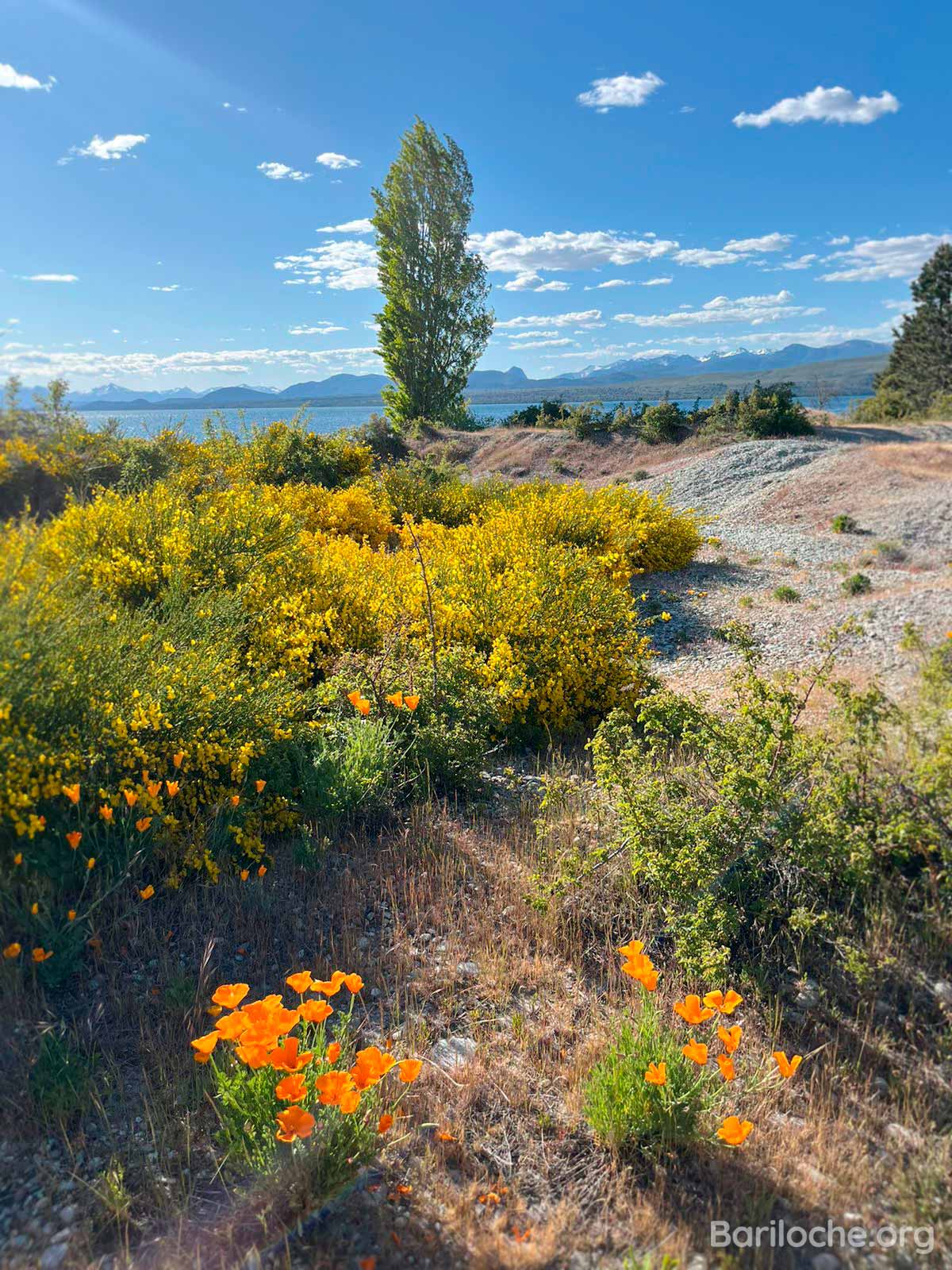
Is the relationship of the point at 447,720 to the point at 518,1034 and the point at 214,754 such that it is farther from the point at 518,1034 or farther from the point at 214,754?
the point at 518,1034

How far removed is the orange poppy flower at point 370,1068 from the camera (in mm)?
1494

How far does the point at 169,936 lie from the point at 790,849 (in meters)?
2.19

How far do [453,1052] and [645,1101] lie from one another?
0.61 meters

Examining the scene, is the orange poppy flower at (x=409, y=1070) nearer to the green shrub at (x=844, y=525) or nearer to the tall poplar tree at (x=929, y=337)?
the green shrub at (x=844, y=525)

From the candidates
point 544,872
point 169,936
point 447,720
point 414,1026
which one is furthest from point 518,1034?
point 447,720

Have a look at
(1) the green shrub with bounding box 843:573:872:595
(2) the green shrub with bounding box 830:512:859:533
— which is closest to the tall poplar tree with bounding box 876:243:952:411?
(2) the green shrub with bounding box 830:512:859:533

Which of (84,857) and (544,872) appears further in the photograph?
(544,872)

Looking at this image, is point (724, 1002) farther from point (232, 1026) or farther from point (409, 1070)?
point (232, 1026)

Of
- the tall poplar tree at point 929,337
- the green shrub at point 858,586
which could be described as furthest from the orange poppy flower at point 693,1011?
the tall poplar tree at point 929,337

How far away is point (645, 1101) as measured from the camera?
5.65ft

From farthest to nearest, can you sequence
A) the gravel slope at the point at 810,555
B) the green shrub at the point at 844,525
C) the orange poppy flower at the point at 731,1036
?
the green shrub at the point at 844,525 → the gravel slope at the point at 810,555 → the orange poppy flower at the point at 731,1036

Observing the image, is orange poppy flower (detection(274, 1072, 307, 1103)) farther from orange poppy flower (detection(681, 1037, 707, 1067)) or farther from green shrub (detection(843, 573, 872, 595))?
green shrub (detection(843, 573, 872, 595))

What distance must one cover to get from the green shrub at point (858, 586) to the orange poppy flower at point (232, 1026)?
25.1ft

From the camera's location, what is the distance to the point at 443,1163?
171cm
